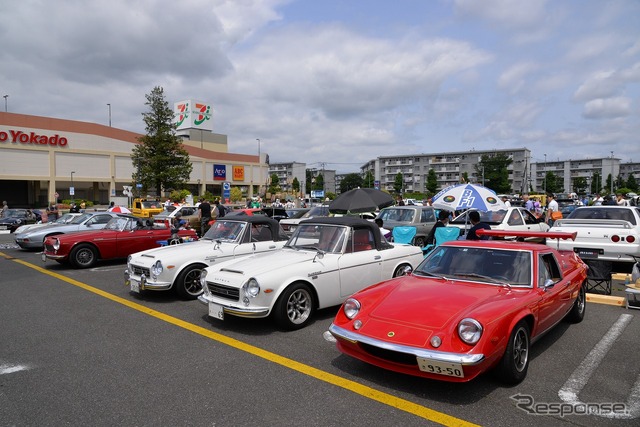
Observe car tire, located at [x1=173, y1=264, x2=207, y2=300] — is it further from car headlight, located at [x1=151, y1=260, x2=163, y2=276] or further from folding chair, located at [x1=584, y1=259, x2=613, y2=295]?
folding chair, located at [x1=584, y1=259, x2=613, y2=295]

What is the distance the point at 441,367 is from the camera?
11.7 ft

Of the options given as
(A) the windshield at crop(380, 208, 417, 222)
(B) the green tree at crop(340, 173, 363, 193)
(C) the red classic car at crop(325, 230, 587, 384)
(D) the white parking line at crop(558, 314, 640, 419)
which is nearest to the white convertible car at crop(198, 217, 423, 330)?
(C) the red classic car at crop(325, 230, 587, 384)

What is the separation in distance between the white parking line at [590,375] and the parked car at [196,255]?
566cm

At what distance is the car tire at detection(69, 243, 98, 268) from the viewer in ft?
36.1

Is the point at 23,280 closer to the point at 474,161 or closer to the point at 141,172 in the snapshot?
the point at 141,172

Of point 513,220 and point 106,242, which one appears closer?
point 106,242

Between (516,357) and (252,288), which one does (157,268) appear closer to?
(252,288)

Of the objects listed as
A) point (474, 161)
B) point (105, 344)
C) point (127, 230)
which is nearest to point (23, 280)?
point (127, 230)

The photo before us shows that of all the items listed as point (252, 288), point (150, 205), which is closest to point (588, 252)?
point (252, 288)

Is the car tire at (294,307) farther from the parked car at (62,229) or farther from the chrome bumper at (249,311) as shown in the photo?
the parked car at (62,229)

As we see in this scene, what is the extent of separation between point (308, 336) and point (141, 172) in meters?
39.2

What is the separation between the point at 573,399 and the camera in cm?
378

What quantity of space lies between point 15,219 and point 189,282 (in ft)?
82.8

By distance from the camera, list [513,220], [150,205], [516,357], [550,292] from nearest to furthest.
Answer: [516,357] < [550,292] < [513,220] < [150,205]
